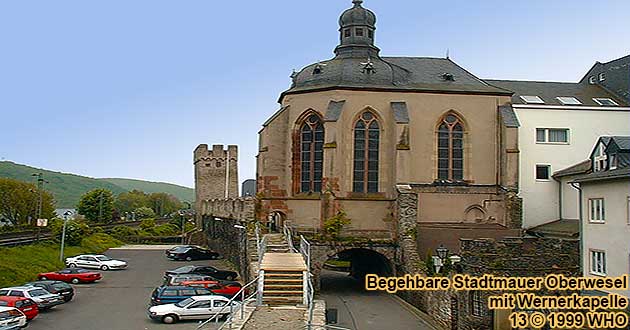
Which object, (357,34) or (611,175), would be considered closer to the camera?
(611,175)

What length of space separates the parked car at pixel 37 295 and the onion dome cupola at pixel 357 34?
25.1 m

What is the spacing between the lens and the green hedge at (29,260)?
35728 mm

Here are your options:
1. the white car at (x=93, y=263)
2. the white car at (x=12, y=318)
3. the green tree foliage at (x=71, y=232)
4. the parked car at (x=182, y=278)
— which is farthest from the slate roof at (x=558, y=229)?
the green tree foliage at (x=71, y=232)

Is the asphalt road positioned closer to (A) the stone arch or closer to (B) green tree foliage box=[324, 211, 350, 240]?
(B) green tree foliage box=[324, 211, 350, 240]

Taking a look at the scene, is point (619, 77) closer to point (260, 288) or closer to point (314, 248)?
point (314, 248)

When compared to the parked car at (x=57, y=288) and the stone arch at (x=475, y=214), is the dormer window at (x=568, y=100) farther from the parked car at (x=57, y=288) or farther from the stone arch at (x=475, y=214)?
the parked car at (x=57, y=288)

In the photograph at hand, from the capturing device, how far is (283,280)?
24094mm

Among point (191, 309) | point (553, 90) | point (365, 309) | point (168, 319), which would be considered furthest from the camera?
point (553, 90)

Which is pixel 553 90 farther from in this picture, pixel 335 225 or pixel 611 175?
pixel 611 175

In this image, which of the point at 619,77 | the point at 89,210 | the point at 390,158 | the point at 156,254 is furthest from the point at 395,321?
the point at 89,210

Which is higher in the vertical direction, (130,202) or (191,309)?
(130,202)

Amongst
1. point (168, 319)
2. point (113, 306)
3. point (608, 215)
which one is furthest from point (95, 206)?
point (608, 215)

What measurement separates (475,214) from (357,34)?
48.5ft

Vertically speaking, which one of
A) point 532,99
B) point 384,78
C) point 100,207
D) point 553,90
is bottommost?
point 100,207
